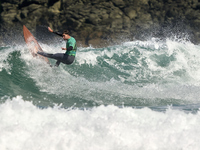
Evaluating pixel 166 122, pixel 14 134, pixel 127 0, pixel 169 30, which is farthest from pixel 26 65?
pixel 169 30

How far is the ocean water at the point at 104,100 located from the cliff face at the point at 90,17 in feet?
35.9

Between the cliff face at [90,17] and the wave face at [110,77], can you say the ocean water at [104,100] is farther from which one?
the cliff face at [90,17]

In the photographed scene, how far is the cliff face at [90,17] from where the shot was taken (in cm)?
2136

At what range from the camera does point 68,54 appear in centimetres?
687

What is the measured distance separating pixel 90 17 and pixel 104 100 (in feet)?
54.0

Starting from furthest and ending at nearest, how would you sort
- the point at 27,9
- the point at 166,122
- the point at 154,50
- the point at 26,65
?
the point at 27,9
the point at 154,50
the point at 26,65
the point at 166,122

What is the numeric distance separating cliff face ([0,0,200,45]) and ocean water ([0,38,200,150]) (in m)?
10.9

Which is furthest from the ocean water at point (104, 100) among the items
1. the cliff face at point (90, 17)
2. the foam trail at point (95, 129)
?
the cliff face at point (90, 17)

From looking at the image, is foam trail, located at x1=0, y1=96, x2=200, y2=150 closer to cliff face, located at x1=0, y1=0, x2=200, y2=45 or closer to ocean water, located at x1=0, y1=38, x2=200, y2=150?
ocean water, located at x1=0, y1=38, x2=200, y2=150

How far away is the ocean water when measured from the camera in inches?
136

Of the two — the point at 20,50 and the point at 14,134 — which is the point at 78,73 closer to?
the point at 20,50

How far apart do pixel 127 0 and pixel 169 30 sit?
4.73m

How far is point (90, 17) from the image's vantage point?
2145cm

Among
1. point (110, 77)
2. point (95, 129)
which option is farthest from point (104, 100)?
point (110, 77)
